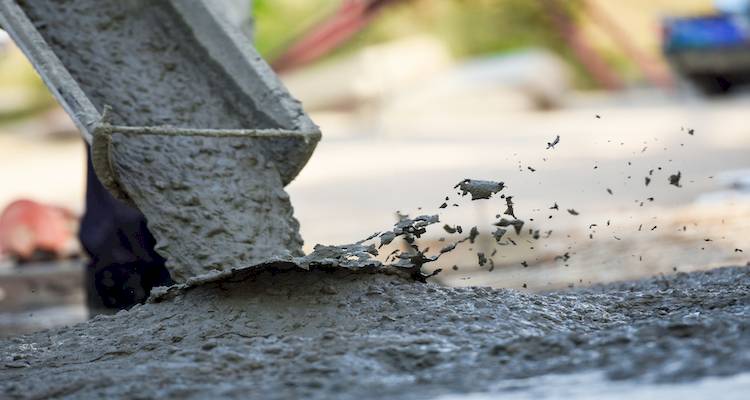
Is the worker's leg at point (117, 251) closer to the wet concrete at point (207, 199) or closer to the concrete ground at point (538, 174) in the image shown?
the wet concrete at point (207, 199)

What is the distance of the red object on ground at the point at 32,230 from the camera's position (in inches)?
231

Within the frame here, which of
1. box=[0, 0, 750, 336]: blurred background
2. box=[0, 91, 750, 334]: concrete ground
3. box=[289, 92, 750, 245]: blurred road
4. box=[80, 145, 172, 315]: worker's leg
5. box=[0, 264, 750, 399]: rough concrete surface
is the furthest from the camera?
box=[289, 92, 750, 245]: blurred road

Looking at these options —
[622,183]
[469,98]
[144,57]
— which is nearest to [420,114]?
[469,98]

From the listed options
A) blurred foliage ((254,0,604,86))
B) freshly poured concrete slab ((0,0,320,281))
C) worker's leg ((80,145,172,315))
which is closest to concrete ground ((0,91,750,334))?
freshly poured concrete slab ((0,0,320,281))

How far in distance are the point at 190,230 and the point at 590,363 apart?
1465 mm

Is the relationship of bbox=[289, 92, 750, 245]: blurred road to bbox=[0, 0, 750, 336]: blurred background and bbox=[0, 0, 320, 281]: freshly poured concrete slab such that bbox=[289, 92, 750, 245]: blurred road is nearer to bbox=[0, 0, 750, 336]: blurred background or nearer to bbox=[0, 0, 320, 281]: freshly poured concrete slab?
bbox=[0, 0, 750, 336]: blurred background

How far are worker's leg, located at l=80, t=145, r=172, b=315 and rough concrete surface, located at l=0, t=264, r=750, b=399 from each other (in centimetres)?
69

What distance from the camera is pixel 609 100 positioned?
15359mm

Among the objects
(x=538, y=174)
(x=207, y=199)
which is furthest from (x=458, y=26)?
(x=207, y=199)

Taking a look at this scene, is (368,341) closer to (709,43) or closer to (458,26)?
(709,43)

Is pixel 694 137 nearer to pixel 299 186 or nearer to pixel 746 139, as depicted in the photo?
pixel 746 139

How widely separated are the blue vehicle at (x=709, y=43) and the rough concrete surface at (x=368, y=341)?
36.2 ft

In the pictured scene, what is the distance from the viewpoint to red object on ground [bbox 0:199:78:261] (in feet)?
19.2

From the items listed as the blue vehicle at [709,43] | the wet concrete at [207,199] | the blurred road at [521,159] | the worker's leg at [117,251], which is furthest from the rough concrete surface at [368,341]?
the blue vehicle at [709,43]
